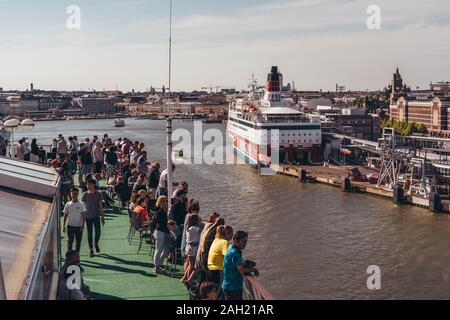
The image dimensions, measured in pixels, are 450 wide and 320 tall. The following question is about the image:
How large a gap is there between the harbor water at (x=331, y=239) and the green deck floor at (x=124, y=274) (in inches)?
203

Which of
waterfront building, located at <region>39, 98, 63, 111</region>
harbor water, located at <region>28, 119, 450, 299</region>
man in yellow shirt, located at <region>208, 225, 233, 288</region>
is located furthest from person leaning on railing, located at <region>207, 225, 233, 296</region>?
waterfront building, located at <region>39, 98, 63, 111</region>

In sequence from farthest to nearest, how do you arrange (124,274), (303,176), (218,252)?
(303,176) < (124,274) < (218,252)

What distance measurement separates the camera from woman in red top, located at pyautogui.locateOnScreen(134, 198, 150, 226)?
5923 mm

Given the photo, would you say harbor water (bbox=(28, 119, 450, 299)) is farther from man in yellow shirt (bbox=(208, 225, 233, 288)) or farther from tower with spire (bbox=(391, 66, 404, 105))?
tower with spire (bbox=(391, 66, 404, 105))

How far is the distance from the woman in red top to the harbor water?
5.16m

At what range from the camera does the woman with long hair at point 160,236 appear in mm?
5031

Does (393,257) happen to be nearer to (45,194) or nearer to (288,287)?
(288,287)

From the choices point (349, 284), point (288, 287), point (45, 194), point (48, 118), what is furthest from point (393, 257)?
point (48, 118)

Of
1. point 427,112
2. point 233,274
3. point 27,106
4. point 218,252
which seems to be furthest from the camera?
point 27,106

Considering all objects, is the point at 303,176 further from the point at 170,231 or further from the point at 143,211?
the point at 170,231

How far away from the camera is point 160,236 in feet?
16.8

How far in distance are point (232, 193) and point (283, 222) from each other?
561 centimetres

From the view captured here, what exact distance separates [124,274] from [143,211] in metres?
1.06

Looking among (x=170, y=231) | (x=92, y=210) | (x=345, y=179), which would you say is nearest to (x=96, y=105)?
(x=345, y=179)
